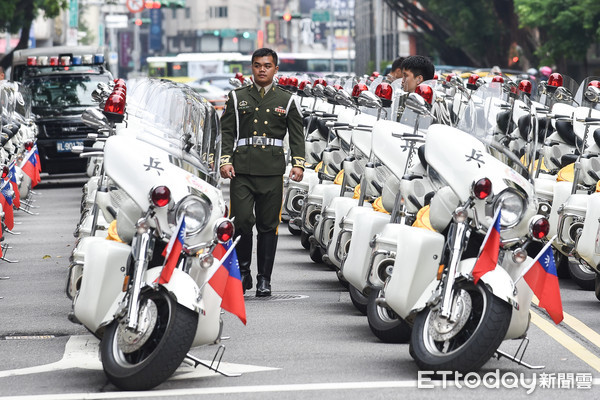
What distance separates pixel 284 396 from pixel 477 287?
1040 mm

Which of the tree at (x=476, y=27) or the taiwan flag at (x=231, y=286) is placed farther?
the tree at (x=476, y=27)

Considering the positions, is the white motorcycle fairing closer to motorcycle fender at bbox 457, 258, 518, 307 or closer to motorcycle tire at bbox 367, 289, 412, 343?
motorcycle fender at bbox 457, 258, 518, 307

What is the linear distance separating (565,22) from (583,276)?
28615 mm

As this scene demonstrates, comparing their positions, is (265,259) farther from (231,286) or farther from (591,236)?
(231,286)

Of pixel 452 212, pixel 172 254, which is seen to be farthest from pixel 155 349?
pixel 452 212

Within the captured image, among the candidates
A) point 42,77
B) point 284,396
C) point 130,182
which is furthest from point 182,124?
point 42,77

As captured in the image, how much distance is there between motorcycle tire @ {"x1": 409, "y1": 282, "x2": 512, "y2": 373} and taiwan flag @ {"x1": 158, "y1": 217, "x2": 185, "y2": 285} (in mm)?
1242

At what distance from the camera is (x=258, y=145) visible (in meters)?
10.2

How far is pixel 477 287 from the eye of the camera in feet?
22.2

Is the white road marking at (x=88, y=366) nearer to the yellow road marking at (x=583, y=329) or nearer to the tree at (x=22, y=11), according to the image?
the yellow road marking at (x=583, y=329)

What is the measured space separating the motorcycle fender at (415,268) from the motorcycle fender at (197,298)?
101 centimetres

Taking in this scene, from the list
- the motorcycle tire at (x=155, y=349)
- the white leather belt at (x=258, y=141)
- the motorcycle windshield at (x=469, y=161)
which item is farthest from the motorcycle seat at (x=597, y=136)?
the motorcycle tire at (x=155, y=349)

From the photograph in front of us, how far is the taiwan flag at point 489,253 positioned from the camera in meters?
6.74

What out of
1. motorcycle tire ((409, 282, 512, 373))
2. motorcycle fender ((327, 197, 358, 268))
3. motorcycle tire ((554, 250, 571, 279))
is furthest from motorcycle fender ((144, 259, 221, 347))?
motorcycle tire ((554, 250, 571, 279))
